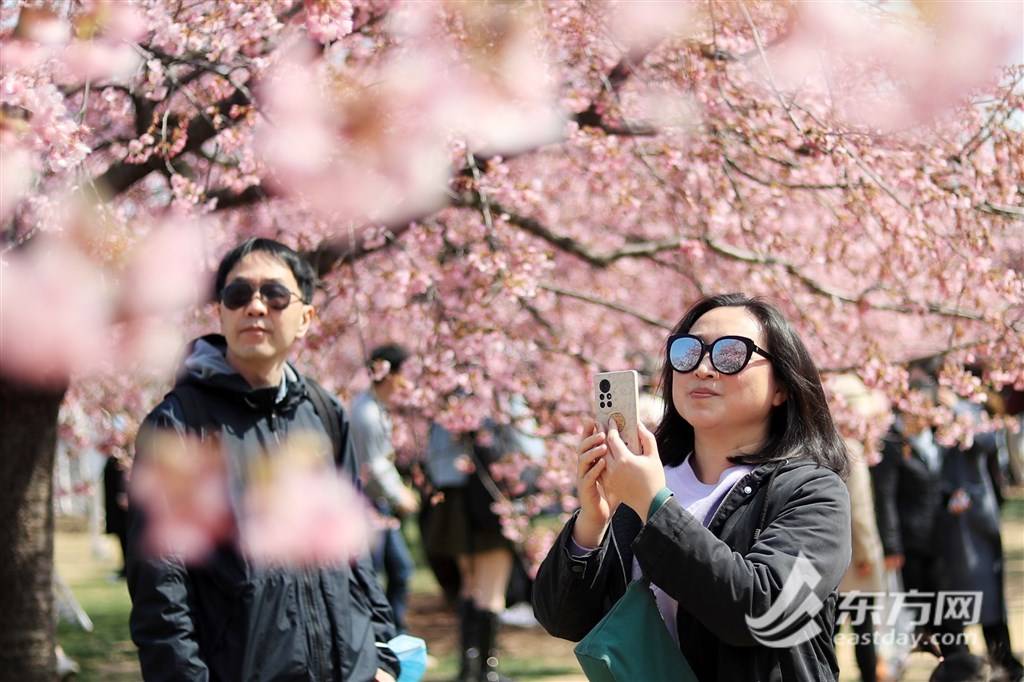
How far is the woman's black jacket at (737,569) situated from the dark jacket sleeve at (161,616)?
965 millimetres

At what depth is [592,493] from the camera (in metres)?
2.36

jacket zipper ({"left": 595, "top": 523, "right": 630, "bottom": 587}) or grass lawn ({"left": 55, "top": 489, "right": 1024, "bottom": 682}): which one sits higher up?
jacket zipper ({"left": 595, "top": 523, "right": 630, "bottom": 587})

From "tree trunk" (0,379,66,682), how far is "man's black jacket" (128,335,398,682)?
196 centimetres

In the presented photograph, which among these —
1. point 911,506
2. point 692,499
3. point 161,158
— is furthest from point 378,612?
point 911,506

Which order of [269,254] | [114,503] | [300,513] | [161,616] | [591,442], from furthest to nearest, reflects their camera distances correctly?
1. [114,503]
2. [269,254]
3. [300,513]
4. [161,616]
5. [591,442]

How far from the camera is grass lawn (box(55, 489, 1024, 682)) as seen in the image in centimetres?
740

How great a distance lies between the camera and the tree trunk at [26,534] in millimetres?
4871

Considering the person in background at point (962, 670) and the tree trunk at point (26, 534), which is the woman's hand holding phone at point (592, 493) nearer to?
the person in background at point (962, 670)

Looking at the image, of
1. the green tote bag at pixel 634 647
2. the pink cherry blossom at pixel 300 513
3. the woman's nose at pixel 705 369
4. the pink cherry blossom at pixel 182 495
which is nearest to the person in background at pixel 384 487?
the pink cherry blossom at pixel 300 513

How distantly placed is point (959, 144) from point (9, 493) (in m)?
4.02

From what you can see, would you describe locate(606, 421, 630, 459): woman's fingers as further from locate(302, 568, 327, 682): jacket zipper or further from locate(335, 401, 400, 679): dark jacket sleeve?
locate(335, 401, 400, 679): dark jacket sleeve

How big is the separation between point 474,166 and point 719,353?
2.25m

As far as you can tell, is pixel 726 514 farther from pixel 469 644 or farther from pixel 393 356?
pixel 469 644

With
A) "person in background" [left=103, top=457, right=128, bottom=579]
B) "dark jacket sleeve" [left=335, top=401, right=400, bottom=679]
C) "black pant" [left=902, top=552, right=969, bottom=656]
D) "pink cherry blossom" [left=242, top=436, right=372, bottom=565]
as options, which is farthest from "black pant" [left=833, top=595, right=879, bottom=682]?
"person in background" [left=103, top=457, right=128, bottom=579]
